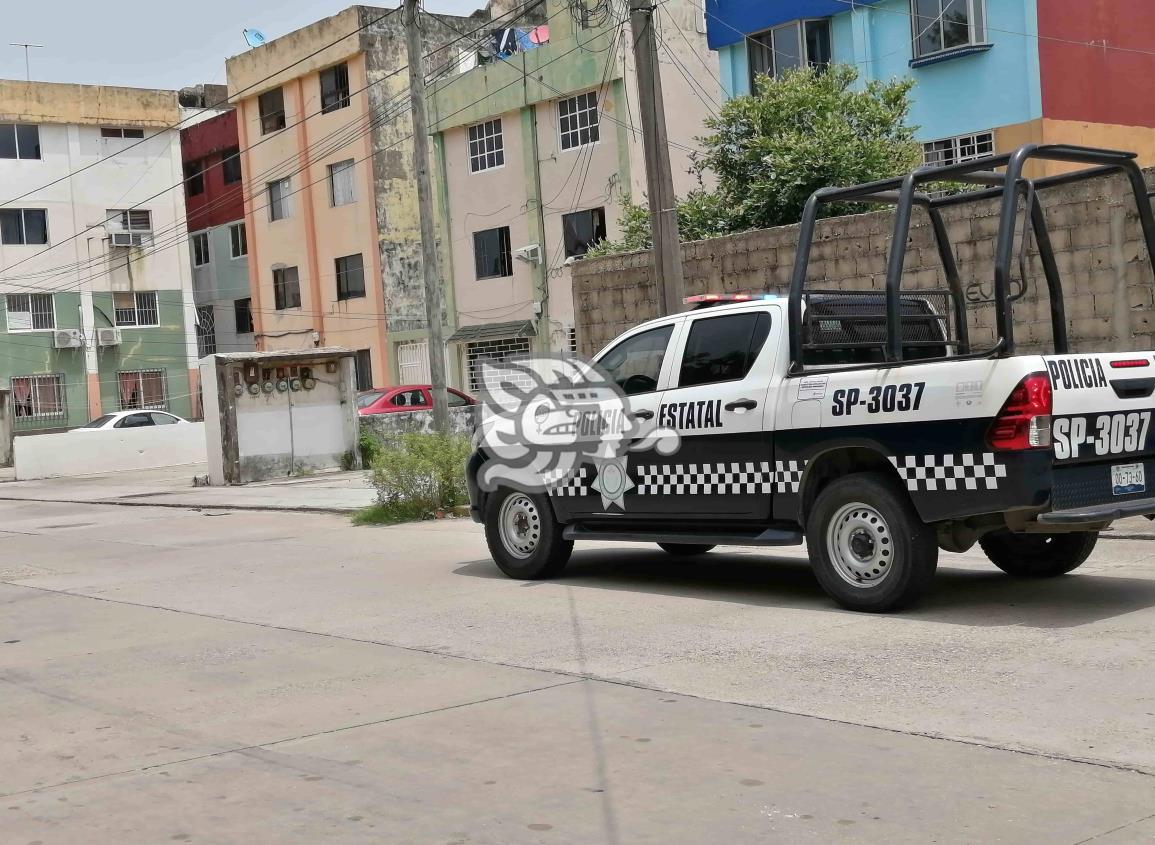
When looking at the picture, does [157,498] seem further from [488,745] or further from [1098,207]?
[488,745]

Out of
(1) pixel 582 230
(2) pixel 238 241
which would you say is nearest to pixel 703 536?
(1) pixel 582 230

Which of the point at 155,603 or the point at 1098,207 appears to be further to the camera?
the point at 1098,207

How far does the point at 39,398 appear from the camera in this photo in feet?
159

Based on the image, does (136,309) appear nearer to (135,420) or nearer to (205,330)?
(205,330)

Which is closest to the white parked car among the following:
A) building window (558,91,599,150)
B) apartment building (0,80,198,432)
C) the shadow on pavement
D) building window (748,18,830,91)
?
building window (558,91,599,150)

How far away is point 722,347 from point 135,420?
1117 inches

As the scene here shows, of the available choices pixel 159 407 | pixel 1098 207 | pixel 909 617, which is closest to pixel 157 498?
pixel 1098 207

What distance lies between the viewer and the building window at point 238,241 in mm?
48344

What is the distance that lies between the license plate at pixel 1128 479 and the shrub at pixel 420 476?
957 cm

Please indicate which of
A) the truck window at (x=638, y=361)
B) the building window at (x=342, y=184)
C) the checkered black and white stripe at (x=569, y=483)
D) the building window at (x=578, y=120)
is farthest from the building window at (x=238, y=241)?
the truck window at (x=638, y=361)

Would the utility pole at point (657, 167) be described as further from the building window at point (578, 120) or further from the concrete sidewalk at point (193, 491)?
the building window at point (578, 120)

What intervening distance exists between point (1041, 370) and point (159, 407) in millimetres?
46886

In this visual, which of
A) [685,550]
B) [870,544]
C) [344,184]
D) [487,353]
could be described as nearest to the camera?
[870,544]

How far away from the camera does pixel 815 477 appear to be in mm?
8789
